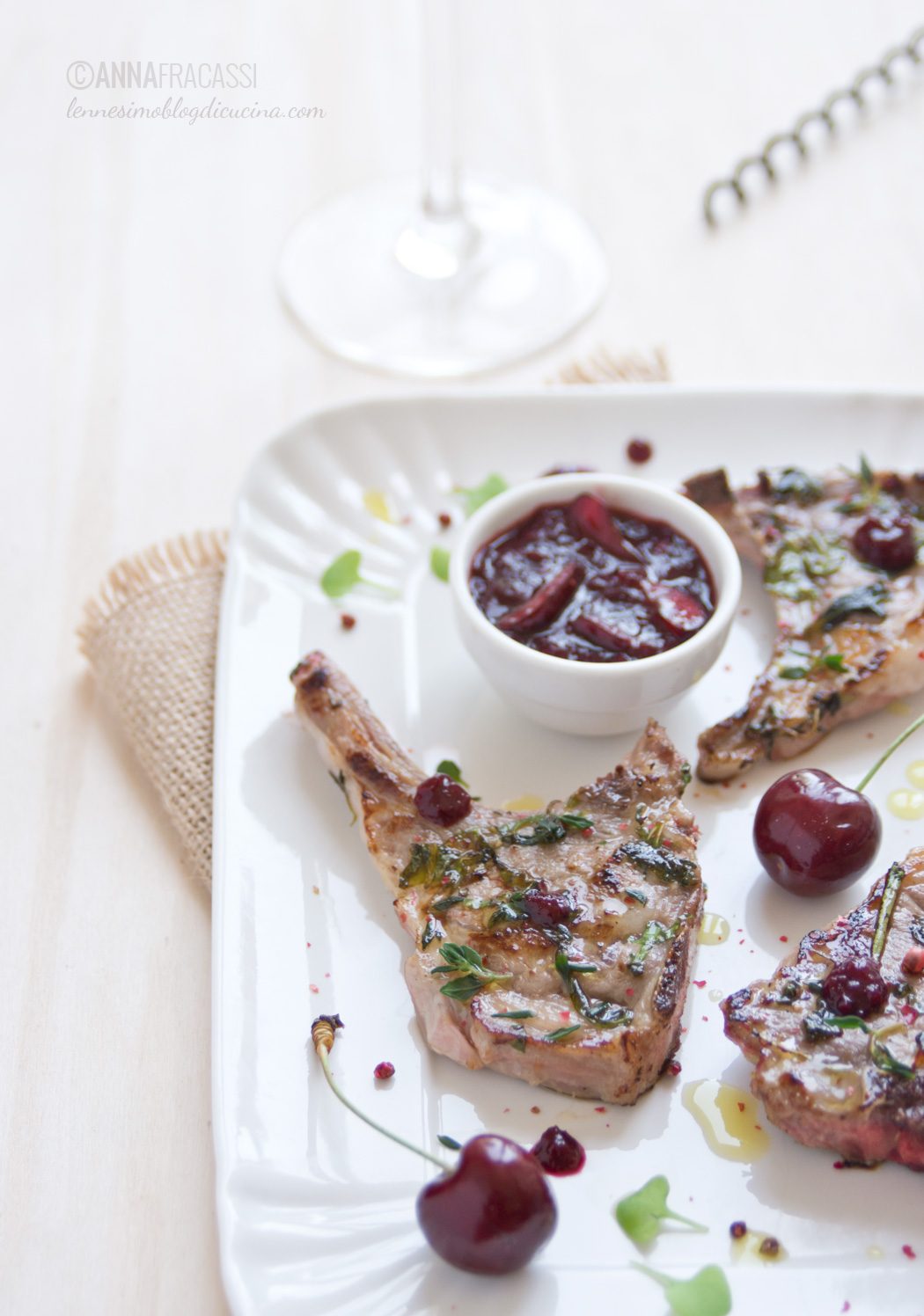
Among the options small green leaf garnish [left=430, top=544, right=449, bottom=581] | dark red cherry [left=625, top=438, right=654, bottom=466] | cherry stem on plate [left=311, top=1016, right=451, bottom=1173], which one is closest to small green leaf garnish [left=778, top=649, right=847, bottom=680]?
dark red cherry [left=625, top=438, right=654, bottom=466]

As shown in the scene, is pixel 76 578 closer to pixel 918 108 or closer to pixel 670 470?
pixel 670 470

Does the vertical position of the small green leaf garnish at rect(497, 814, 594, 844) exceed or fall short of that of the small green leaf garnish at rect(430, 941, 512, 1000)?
it exceeds it

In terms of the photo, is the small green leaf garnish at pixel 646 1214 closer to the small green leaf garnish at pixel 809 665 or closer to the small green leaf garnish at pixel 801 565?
the small green leaf garnish at pixel 809 665

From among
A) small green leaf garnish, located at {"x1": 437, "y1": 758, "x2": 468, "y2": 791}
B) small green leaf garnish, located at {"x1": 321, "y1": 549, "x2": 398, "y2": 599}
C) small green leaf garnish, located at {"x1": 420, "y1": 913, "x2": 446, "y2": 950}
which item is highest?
small green leaf garnish, located at {"x1": 321, "y1": 549, "x2": 398, "y2": 599}

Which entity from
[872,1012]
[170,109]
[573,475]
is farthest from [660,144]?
[872,1012]

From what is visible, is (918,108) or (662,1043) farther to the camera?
(918,108)

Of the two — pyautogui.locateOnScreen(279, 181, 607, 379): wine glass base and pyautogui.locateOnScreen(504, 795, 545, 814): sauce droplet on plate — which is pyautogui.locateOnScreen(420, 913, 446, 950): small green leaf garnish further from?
pyautogui.locateOnScreen(279, 181, 607, 379): wine glass base

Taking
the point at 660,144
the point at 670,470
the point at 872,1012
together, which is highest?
the point at 660,144
